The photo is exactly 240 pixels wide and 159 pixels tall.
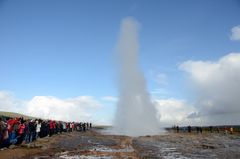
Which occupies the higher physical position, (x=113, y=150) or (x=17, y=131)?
(x=17, y=131)

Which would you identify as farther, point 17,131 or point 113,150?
point 17,131

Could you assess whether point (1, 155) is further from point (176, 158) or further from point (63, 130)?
point (63, 130)

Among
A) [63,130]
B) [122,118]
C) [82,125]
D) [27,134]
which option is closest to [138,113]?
[122,118]

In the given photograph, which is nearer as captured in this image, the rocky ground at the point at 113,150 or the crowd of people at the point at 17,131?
the rocky ground at the point at 113,150

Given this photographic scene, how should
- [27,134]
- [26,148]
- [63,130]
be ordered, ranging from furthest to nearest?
1. [63,130]
2. [27,134]
3. [26,148]

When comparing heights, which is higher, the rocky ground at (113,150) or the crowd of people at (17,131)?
the crowd of people at (17,131)

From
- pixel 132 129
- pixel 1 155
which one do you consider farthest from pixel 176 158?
pixel 132 129

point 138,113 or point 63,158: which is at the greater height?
point 138,113

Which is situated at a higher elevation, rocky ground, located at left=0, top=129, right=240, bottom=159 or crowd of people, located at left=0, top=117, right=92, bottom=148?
crowd of people, located at left=0, top=117, right=92, bottom=148

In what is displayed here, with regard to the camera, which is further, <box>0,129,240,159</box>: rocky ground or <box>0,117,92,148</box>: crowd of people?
<box>0,117,92,148</box>: crowd of people

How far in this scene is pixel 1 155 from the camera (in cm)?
1777

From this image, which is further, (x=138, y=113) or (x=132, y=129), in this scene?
(x=138, y=113)

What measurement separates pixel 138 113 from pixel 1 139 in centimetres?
5888

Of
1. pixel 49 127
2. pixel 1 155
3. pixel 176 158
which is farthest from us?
pixel 49 127
